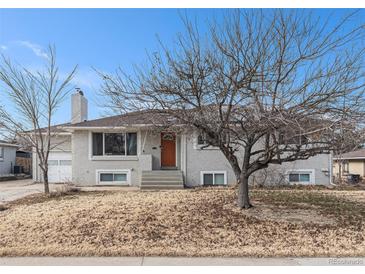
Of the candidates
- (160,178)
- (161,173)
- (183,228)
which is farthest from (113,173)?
(183,228)

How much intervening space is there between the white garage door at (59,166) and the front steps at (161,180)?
5.86 metres

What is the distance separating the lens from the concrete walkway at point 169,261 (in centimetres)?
455

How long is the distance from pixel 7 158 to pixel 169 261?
23.4m

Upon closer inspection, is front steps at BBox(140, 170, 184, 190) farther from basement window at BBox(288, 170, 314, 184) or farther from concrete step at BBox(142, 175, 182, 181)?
basement window at BBox(288, 170, 314, 184)

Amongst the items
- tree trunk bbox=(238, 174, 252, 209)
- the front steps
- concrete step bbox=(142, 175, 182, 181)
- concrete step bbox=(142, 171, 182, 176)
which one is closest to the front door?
the front steps

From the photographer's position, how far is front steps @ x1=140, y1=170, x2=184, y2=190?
1298 centimetres

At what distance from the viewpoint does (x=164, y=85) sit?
636 cm

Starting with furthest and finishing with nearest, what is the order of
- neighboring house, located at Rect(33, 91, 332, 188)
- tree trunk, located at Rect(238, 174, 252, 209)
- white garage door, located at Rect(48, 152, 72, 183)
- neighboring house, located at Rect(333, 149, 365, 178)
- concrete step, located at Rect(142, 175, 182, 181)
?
neighboring house, located at Rect(333, 149, 365, 178), white garage door, located at Rect(48, 152, 72, 183), neighboring house, located at Rect(33, 91, 332, 188), concrete step, located at Rect(142, 175, 182, 181), tree trunk, located at Rect(238, 174, 252, 209)

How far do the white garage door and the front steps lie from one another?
19.2 feet

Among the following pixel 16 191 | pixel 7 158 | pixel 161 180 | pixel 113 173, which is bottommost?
pixel 16 191

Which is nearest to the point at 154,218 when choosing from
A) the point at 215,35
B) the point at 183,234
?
the point at 183,234

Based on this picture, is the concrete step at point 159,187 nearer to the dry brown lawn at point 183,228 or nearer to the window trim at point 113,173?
the window trim at point 113,173

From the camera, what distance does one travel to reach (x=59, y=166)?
1727 cm

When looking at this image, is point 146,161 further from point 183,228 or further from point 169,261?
point 169,261
